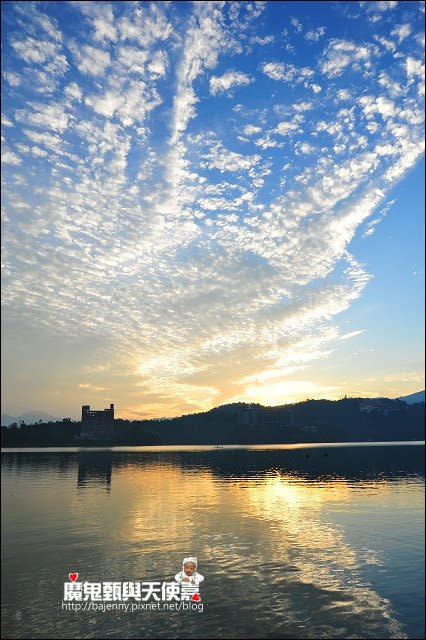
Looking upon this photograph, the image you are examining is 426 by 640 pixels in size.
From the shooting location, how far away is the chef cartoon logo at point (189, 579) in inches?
1099

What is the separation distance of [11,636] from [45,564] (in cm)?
1254

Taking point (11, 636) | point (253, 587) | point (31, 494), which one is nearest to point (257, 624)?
point (253, 587)

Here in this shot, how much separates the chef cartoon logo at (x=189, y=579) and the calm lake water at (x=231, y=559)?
743 millimetres

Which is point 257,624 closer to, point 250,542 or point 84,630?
point 84,630

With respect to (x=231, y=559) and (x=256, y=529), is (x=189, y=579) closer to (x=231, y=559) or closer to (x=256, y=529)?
(x=231, y=559)

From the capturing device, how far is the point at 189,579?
30.3 m

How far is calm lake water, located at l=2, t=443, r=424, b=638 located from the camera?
79.2 ft

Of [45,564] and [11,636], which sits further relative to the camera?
[45,564]

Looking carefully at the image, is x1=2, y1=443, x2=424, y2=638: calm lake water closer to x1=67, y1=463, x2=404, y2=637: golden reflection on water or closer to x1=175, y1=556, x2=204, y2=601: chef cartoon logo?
x1=67, y1=463, x2=404, y2=637: golden reflection on water

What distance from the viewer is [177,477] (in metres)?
109

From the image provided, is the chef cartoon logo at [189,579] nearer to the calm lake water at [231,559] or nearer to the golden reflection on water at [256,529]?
the calm lake water at [231,559]

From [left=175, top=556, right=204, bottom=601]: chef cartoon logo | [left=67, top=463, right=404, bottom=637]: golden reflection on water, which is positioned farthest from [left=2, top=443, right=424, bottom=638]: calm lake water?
[left=175, top=556, right=204, bottom=601]: chef cartoon logo

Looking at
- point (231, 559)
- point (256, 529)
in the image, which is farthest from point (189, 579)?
point (256, 529)

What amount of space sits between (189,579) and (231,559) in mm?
6503
